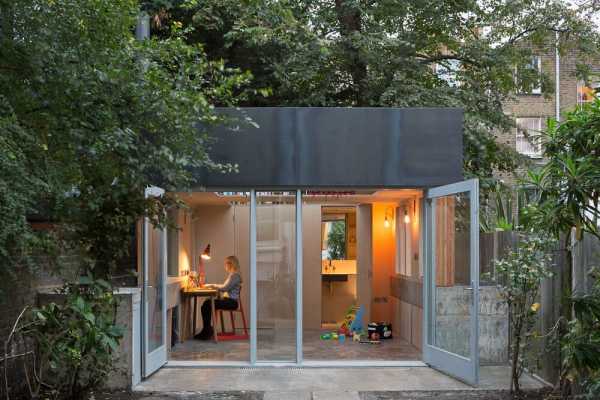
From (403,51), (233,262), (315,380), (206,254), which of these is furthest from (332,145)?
(403,51)

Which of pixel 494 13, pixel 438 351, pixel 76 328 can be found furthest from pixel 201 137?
pixel 494 13

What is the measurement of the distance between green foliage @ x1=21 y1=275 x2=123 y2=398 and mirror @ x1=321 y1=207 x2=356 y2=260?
8.00 meters

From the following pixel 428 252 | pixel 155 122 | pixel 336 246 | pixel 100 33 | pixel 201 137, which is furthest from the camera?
pixel 336 246

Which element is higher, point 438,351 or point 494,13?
point 494,13

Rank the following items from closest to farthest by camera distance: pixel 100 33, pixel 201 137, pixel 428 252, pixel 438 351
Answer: pixel 100 33
pixel 201 137
pixel 438 351
pixel 428 252

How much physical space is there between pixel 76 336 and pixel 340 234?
940cm

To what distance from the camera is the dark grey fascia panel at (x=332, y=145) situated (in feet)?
33.3

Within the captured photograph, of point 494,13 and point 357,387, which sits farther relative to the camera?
point 494,13

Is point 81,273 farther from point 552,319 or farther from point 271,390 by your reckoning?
point 552,319

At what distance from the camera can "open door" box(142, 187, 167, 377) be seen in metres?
9.58

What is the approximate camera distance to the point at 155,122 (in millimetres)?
7691

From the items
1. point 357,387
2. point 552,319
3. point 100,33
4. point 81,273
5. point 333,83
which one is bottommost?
point 357,387

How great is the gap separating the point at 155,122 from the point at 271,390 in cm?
331

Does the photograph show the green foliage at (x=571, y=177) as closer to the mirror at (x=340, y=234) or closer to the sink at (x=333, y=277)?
the sink at (x=333, y=277)
